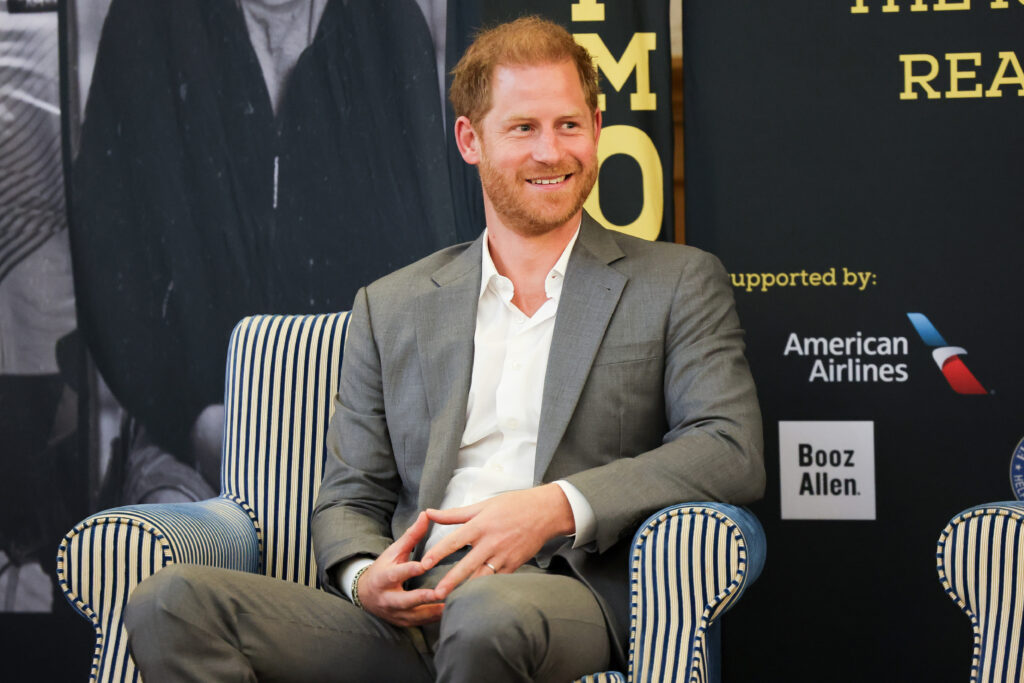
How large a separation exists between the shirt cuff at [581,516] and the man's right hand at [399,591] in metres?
0.25

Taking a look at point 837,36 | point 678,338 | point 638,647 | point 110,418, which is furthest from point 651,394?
point 110,418

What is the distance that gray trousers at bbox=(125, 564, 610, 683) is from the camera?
1597 millimetres

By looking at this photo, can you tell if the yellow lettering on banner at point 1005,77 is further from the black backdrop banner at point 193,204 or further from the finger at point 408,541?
the finger at point 408,541

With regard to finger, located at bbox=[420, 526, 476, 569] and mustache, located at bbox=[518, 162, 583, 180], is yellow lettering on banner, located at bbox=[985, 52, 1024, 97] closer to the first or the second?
mustache, located at bbox=[518, 162, 583, 180]

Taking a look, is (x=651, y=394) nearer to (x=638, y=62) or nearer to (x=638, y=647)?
(x=638, y=647)

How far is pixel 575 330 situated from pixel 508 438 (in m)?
0.25

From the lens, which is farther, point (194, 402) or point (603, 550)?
point (194, 402)

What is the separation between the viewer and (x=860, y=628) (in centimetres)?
301

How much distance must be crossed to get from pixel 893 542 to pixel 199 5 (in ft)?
8.36

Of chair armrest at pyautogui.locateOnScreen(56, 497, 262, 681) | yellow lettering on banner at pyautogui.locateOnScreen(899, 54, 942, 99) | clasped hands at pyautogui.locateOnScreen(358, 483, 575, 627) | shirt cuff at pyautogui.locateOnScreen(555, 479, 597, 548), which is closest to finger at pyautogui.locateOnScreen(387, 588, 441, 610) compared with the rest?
clasped hands at pyautogui.locateOnScreen(358, 483, 575, 627)

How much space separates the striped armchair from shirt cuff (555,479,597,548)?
11cm

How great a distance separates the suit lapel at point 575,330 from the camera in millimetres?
2045

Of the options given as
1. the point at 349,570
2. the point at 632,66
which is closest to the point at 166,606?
the point at 349,570

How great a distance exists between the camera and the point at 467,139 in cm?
236
